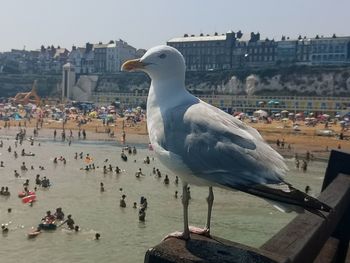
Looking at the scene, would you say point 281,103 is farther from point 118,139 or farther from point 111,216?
point 111,216

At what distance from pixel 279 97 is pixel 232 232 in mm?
91477

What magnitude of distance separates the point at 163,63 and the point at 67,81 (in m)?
135

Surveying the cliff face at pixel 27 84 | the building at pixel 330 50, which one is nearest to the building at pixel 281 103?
the building at pixel 330 50

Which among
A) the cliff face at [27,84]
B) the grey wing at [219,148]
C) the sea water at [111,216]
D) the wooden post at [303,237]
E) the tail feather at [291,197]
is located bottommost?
the sea water at [111,216]

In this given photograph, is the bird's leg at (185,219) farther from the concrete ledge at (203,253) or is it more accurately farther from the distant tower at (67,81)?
the distant tower at (67,81)

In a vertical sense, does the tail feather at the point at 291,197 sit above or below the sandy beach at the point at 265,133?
above

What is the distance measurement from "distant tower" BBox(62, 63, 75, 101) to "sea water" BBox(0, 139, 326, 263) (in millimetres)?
95732

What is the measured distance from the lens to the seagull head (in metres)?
4.40

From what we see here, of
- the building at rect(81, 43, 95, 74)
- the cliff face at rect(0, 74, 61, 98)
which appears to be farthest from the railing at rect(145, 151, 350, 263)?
the building at rect(81, 43, 95, 74)

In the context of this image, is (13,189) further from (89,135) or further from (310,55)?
(310,55)

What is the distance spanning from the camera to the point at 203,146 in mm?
3859

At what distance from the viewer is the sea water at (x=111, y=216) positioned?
18.8 m

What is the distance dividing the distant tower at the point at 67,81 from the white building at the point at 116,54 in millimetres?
20647

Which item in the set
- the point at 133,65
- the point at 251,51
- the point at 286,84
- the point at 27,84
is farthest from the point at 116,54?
the point at 133,65
